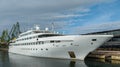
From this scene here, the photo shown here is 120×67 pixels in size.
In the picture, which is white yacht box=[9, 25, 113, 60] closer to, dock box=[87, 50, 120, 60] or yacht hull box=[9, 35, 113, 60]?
yacht hull box=[9, 35, 113, 60]

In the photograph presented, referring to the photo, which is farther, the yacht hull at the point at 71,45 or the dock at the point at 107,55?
the dock at the point at 107,55

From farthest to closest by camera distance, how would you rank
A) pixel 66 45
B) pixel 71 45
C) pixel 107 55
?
pixel 107 55, pixel 66 45, pixel 71 45

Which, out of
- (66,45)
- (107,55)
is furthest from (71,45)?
(107,55)

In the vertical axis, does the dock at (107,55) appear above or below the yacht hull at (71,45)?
below

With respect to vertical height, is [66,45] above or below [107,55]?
above

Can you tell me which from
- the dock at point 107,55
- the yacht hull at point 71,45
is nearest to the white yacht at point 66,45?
the yacht hull at point 71,45

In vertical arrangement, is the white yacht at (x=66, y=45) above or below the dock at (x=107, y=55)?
above

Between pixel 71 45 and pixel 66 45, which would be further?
pixel 66 45

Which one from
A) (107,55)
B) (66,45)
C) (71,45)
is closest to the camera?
(71,45)

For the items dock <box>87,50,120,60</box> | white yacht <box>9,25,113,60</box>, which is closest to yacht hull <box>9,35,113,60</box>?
white yacht <box>9,25,113,60</box>

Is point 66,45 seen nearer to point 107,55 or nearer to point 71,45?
point 71,45

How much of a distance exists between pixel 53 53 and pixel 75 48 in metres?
7.13

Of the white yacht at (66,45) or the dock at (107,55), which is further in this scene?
the dock at (107,55)

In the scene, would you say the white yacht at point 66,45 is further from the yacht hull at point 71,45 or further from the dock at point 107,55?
the dock at point 107,55
